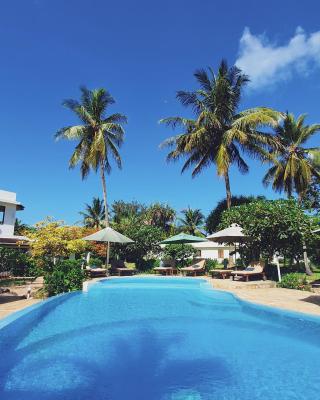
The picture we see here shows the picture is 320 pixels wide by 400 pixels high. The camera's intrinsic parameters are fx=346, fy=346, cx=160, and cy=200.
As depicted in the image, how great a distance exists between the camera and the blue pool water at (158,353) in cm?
501

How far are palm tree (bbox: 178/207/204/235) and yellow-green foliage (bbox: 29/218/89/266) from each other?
33691mm

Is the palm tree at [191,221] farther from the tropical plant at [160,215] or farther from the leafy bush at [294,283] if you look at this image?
the leafy bush at [294,283]

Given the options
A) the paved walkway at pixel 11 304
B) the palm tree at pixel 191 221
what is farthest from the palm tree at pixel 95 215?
the paved walkway at pixel 11 304

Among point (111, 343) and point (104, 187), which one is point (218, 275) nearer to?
point (104, 187)

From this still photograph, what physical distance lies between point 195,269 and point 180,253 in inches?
102

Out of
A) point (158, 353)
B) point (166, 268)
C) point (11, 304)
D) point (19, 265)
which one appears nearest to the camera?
point (158, 353)

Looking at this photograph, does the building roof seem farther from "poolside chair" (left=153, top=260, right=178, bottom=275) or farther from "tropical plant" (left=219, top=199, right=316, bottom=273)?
"tropical plant" (left=219, top=199, right=316, bottom=273)

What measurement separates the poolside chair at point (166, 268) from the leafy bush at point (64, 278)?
885 centimetres

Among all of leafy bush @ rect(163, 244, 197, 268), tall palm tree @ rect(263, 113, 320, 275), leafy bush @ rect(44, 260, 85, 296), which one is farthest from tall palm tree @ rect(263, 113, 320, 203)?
leafy bush @ rect(44, 260, 85, 296)

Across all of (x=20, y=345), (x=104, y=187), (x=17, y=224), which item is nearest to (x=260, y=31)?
(x=20, y=345)

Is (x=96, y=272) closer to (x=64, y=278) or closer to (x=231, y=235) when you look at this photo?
(x=64, y=278)

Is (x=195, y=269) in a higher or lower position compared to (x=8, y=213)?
lower

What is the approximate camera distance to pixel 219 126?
23062 mm

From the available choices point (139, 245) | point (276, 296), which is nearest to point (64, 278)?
point (276, 296)
